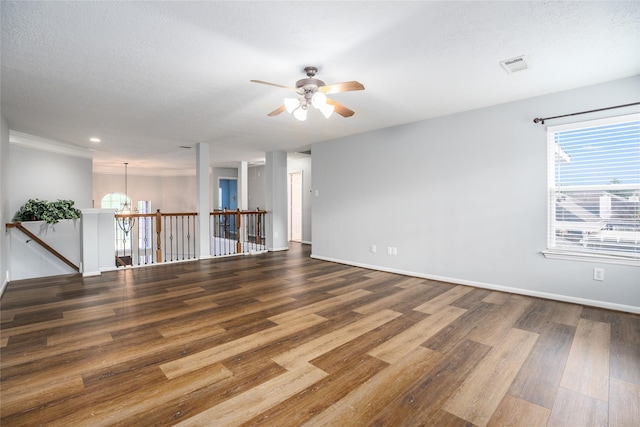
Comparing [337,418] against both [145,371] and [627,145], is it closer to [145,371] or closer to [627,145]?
[145,371]

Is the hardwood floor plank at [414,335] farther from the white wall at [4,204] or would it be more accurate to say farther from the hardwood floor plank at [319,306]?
the white wall at [4,204]

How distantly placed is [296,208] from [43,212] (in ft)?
19.0

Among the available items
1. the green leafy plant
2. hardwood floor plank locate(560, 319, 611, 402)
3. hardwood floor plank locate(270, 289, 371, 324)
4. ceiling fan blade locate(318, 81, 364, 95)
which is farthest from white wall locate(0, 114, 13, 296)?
hardwood floor plank locate(560, 319, 611, 402)

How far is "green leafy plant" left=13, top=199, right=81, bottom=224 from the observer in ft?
16.8

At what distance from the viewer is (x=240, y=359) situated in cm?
235

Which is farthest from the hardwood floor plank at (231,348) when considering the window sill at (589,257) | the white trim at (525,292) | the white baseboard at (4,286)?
the white baseboard at (4,286)

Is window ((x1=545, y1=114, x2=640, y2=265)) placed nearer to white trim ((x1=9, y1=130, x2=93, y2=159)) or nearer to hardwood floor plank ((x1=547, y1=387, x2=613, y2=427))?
hardwood floor plank ((x1=547, y1=387, x2=613, y2=427))

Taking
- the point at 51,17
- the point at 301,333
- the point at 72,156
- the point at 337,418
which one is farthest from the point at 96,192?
the point at 337,418

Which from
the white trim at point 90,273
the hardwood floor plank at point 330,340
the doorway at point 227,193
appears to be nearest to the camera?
the hardwood floor plank at point 330,340

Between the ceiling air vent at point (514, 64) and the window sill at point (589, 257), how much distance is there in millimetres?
2187

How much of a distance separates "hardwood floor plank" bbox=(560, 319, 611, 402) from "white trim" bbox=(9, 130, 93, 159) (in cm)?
809

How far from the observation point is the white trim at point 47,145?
17.7ft

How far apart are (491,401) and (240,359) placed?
1.72m

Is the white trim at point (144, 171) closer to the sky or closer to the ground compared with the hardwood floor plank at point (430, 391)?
closer to the sky
